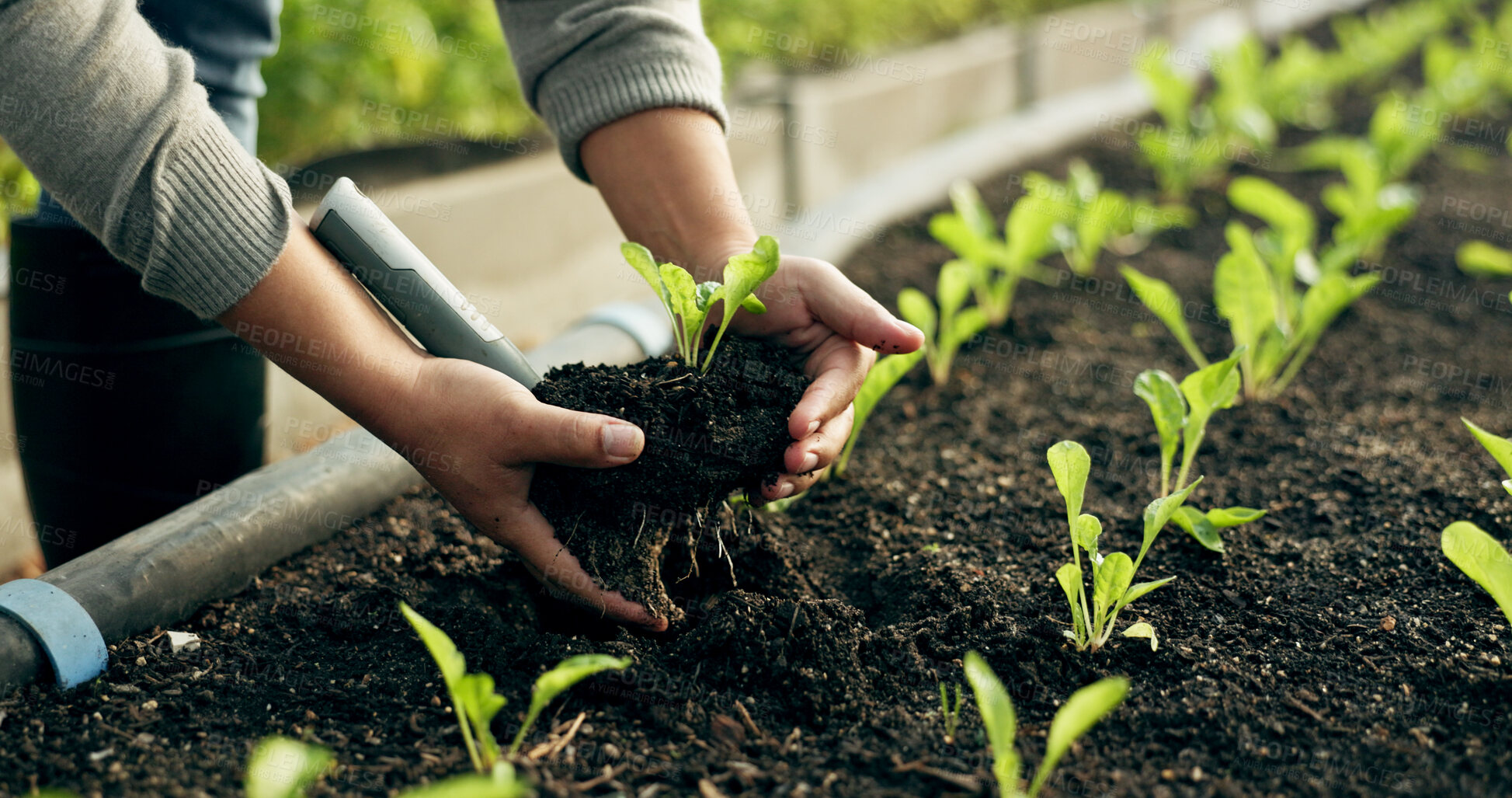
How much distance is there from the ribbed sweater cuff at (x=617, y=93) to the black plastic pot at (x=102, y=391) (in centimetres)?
71

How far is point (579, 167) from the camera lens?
168cm

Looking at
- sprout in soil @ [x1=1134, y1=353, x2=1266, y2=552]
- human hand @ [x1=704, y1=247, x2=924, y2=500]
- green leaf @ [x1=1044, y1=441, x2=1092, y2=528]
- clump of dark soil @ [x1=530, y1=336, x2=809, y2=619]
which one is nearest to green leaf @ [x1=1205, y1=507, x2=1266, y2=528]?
sprout in soil @ [x1=1134, y1=353, x2=1266, y2=552]

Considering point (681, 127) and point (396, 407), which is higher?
point (681, 127)

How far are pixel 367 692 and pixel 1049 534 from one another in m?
0.99

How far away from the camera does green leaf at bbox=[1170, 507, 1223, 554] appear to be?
1443 mm

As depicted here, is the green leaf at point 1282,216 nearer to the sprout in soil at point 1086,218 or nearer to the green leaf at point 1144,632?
the sprout in soil at point 1086,218

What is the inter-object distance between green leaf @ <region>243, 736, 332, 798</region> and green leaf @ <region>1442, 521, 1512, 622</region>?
116 centimetres

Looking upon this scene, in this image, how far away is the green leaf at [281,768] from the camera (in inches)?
33.8

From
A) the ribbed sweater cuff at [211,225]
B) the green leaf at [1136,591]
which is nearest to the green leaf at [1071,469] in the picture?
the green leaf at [1136,591]

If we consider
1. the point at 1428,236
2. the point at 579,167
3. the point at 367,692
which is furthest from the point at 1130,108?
the point at 367,692

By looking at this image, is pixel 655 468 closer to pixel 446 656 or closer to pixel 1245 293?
pixel 446 656

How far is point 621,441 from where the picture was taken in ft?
3.76

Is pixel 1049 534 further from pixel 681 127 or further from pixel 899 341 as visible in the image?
pixel 681 127

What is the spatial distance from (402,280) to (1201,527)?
1.12 metres
